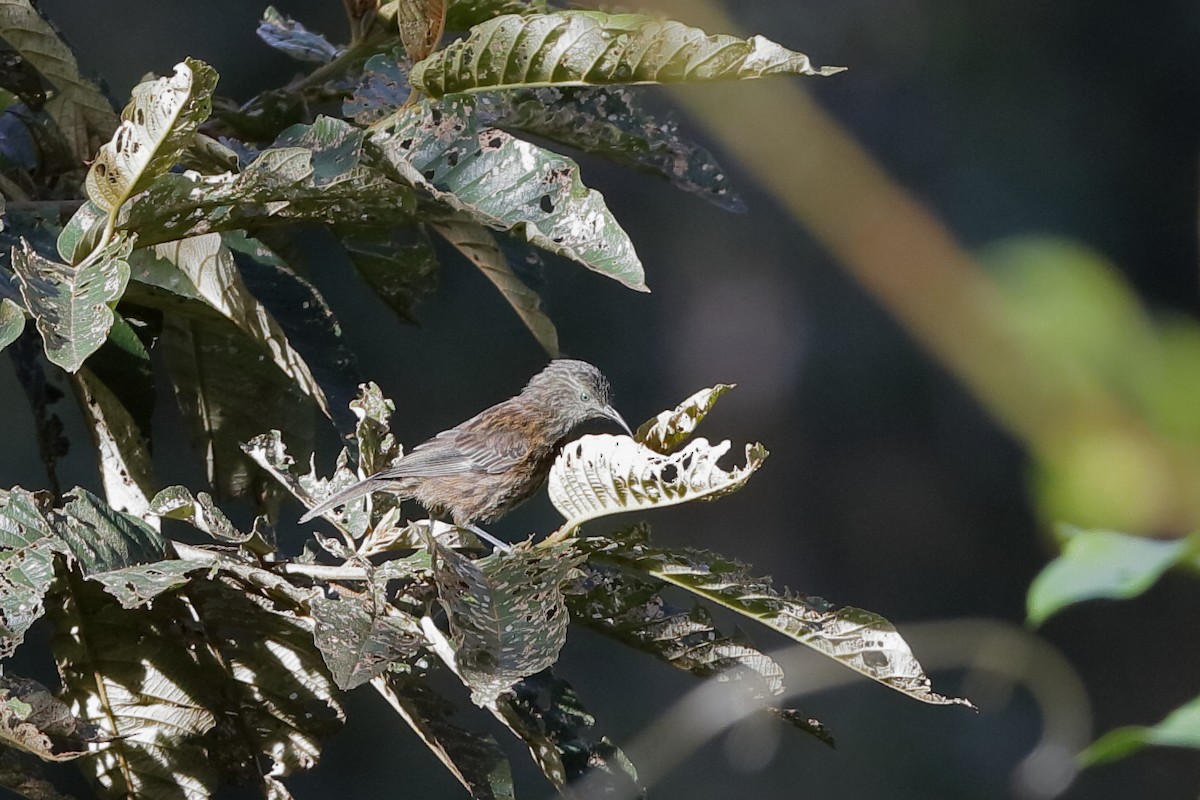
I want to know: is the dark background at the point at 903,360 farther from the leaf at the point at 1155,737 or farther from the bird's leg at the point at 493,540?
the leaf at the point at 1155,737

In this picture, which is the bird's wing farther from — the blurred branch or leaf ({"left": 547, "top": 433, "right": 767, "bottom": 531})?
the blurred branch

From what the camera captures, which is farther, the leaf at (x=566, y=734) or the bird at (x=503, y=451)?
the bird at (x=503, y=451)

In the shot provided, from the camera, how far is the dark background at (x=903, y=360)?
3811 mm

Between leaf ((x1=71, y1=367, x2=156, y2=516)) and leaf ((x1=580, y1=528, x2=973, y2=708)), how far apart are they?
554 millimetres

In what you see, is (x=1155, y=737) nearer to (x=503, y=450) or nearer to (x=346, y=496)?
(x=346, y=496)

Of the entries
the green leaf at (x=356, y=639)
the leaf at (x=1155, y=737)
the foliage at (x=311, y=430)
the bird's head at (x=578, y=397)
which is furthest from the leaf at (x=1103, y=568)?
the bird's head at (x=578, y=397)

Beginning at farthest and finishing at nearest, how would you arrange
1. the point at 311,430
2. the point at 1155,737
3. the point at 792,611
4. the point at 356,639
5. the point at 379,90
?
the point at 311,430 → the point at 379,90 → the point at 792,611 → the point at 356,639 → the point at 1155,737

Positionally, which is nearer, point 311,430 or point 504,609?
point 504,609

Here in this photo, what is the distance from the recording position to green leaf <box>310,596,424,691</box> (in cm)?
91

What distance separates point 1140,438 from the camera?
773mm

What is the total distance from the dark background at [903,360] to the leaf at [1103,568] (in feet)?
9.86

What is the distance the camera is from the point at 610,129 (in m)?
1.33

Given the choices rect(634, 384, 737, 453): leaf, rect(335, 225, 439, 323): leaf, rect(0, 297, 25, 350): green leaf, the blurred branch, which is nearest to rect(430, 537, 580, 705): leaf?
rect(634, 384, 737, 453): leaf

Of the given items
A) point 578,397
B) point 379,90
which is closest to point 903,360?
point 578,397
